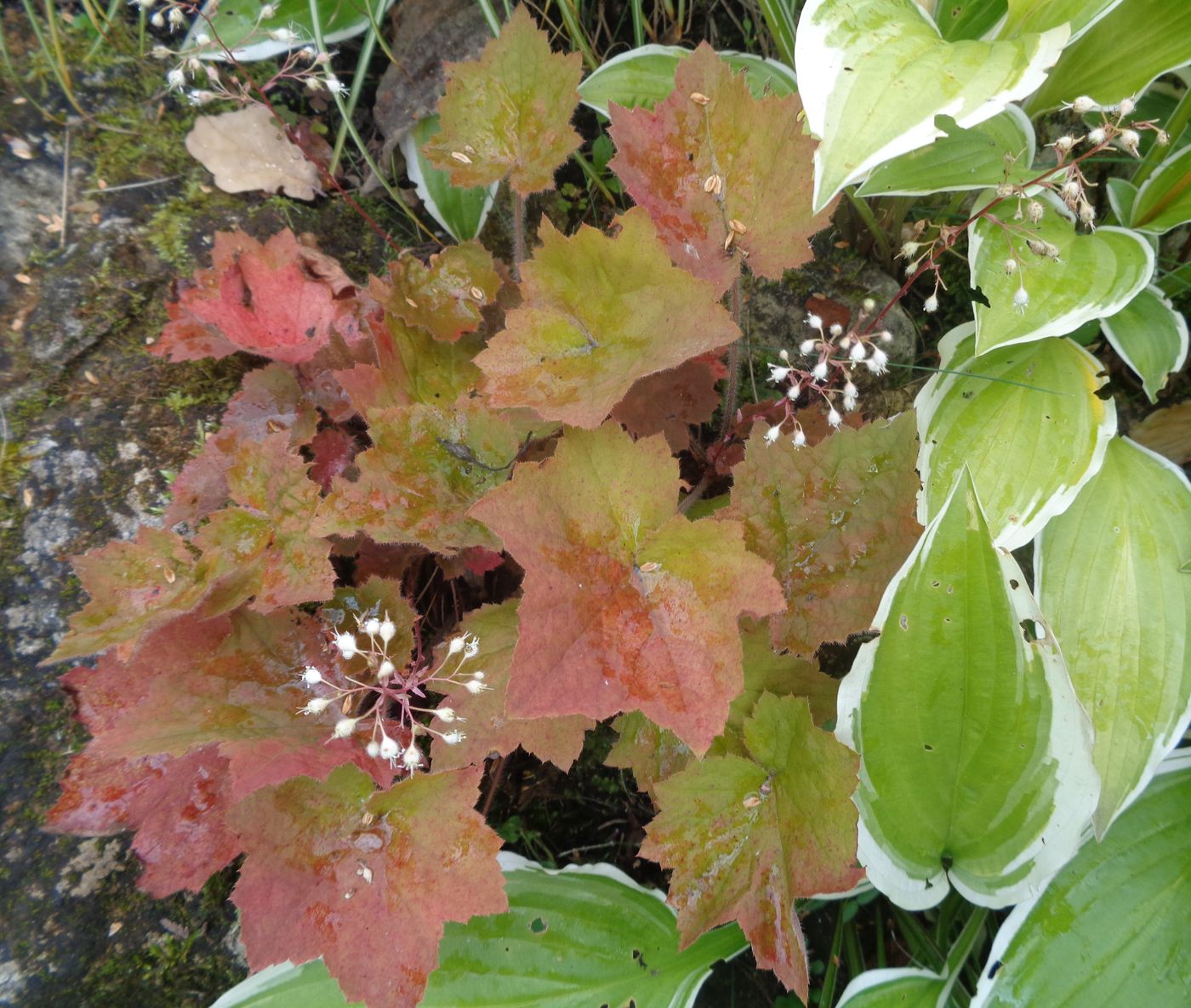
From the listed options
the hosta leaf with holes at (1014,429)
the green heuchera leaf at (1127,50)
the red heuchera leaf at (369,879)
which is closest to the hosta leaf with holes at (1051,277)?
the hosta leaf with holes at (1014,429)

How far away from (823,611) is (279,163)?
4.81 ft

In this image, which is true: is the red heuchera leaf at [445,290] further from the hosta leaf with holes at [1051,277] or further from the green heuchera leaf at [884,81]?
the hosta leaf with holes at [1051,277]

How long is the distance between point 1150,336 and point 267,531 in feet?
5.12

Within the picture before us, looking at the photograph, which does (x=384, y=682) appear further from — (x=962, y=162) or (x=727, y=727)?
(x=962, y=162)

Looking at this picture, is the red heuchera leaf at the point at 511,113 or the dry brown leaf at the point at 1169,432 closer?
the red heuchera leaf at the point at 511,113

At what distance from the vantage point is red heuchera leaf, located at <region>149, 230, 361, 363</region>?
4.05ft

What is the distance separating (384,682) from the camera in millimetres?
920

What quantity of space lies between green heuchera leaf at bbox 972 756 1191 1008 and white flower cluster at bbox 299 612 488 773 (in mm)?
895

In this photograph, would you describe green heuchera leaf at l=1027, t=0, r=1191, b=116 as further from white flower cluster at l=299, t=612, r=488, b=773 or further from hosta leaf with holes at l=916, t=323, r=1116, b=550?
white flower cluster at l=299, t=612, r=488, b=773

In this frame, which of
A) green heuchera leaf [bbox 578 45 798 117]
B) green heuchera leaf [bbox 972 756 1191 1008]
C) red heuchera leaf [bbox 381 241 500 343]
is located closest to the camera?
green heuchera leaf [bbox 972 756 1191 1008]

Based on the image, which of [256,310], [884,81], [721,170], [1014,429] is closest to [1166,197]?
[1014,429]

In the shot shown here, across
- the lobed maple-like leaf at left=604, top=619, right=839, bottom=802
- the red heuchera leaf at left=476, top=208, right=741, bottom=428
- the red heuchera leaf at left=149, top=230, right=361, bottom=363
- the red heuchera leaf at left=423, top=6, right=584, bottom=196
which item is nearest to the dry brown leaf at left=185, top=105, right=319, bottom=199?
the red heuchera leaf at left=149, top=230, right=361, bottom=363

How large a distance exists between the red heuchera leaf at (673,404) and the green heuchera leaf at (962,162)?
17.9 inches

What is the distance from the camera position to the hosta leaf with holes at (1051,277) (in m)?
1.18
